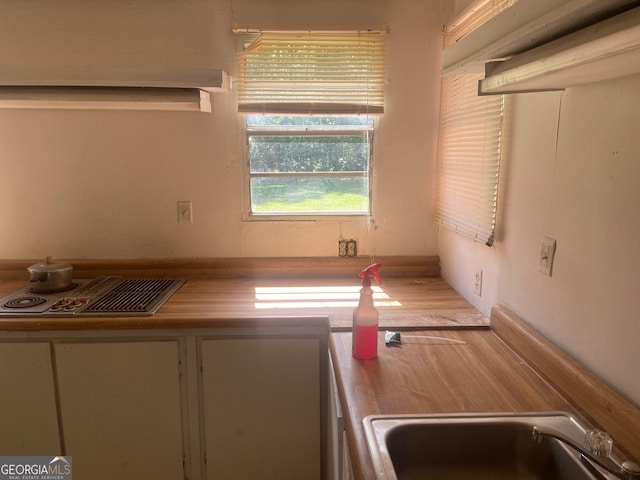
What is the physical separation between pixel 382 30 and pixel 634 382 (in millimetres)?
1789

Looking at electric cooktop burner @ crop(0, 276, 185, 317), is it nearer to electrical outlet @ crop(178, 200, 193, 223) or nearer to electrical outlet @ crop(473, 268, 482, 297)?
electrical outlet @ crop(178, 200, 193, 223)

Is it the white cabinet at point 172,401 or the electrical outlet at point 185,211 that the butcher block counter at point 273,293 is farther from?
the electrical outlet at point 185,211

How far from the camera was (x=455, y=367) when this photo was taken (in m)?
1.31

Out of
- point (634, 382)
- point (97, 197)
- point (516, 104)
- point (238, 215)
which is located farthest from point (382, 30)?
point (634, 382)

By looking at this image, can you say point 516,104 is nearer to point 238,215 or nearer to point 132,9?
Result: point 238,215

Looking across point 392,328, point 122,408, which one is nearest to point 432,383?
point 392,328

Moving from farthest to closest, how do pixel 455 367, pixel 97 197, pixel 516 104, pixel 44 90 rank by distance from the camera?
pixel 97 197
pixel 44 90
pixel 516 104
pixel 455 367

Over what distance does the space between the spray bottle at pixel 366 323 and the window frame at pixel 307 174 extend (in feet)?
3.35


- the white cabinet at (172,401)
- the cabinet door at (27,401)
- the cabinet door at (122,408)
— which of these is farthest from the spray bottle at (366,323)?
the cabinet door at (27,401)

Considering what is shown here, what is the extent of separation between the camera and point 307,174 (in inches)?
90.3

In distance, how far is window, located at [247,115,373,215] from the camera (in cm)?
225

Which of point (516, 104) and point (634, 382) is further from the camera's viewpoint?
point (516, 104)

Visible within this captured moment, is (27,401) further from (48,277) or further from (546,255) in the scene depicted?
(546,255)

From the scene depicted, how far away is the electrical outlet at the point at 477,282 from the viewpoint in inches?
71.2
